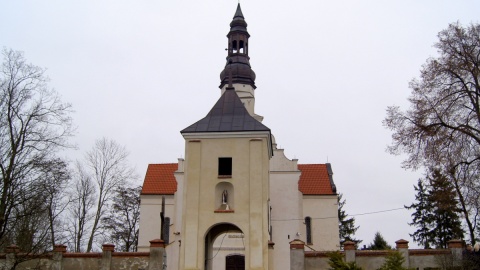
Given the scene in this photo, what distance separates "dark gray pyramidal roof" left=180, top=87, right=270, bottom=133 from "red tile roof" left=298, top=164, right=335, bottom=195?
14.0 metres

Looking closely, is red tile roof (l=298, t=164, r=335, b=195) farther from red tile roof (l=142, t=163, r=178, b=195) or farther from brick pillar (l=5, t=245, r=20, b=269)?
brick pillar (l=5, t=245, r=20, b=269)

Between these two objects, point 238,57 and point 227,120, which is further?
point 238,57

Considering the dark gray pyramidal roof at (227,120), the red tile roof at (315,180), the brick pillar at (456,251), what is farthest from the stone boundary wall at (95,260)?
the red tile roof at (315,180)

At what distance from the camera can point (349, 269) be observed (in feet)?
50.2

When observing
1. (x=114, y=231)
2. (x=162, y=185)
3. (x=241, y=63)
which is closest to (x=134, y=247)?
(x=114, y=231)

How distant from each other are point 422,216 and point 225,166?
75.2ft

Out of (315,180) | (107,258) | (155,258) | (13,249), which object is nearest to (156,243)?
(155,258)

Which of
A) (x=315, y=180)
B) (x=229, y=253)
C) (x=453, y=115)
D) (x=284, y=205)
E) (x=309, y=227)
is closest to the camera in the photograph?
(x=453, y=115)

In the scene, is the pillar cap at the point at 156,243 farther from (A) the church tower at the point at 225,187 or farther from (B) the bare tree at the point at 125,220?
(B) the bare tree at the point at 125,220

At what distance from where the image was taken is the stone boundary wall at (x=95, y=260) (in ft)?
70.5

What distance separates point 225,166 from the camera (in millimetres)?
23250

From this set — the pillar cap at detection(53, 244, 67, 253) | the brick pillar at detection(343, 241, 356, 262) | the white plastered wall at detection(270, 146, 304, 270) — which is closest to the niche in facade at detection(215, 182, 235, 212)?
the brick pillar at detection(343, 241, 356, 262)

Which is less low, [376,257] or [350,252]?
[350,252]

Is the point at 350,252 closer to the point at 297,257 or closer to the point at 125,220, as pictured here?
the point at 297,257
